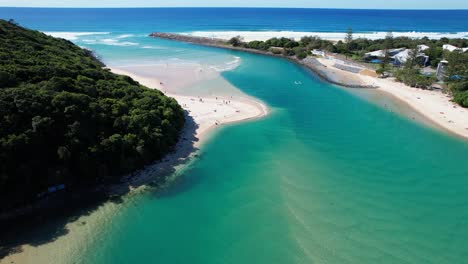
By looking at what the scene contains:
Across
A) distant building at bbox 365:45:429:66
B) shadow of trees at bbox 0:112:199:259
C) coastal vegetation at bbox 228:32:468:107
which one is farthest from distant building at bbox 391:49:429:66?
shadow of trees at bbox 0:112:199:259

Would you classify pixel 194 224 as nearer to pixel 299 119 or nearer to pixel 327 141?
pixel 327 141

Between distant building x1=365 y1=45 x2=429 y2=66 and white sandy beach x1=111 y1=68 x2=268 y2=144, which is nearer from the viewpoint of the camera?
white sandy beach x1=111 y1=68 x2=268 y2=144

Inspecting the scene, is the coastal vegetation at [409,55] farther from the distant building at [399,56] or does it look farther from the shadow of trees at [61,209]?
the shadow of trees at [61,209]

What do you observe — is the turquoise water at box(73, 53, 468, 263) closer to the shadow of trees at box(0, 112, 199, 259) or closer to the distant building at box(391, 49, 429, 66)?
the shadow of trees at box(0, 112, 199, 259)

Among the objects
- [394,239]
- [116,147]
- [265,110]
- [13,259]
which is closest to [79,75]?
[116,147]

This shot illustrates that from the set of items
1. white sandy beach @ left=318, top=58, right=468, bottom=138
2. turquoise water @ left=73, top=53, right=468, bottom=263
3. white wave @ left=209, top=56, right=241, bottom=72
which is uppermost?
white wave @ left=209, top=56, right=241, bottom=72

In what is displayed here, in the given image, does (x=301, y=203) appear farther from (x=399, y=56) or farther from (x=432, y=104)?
(x=399, y=56)
